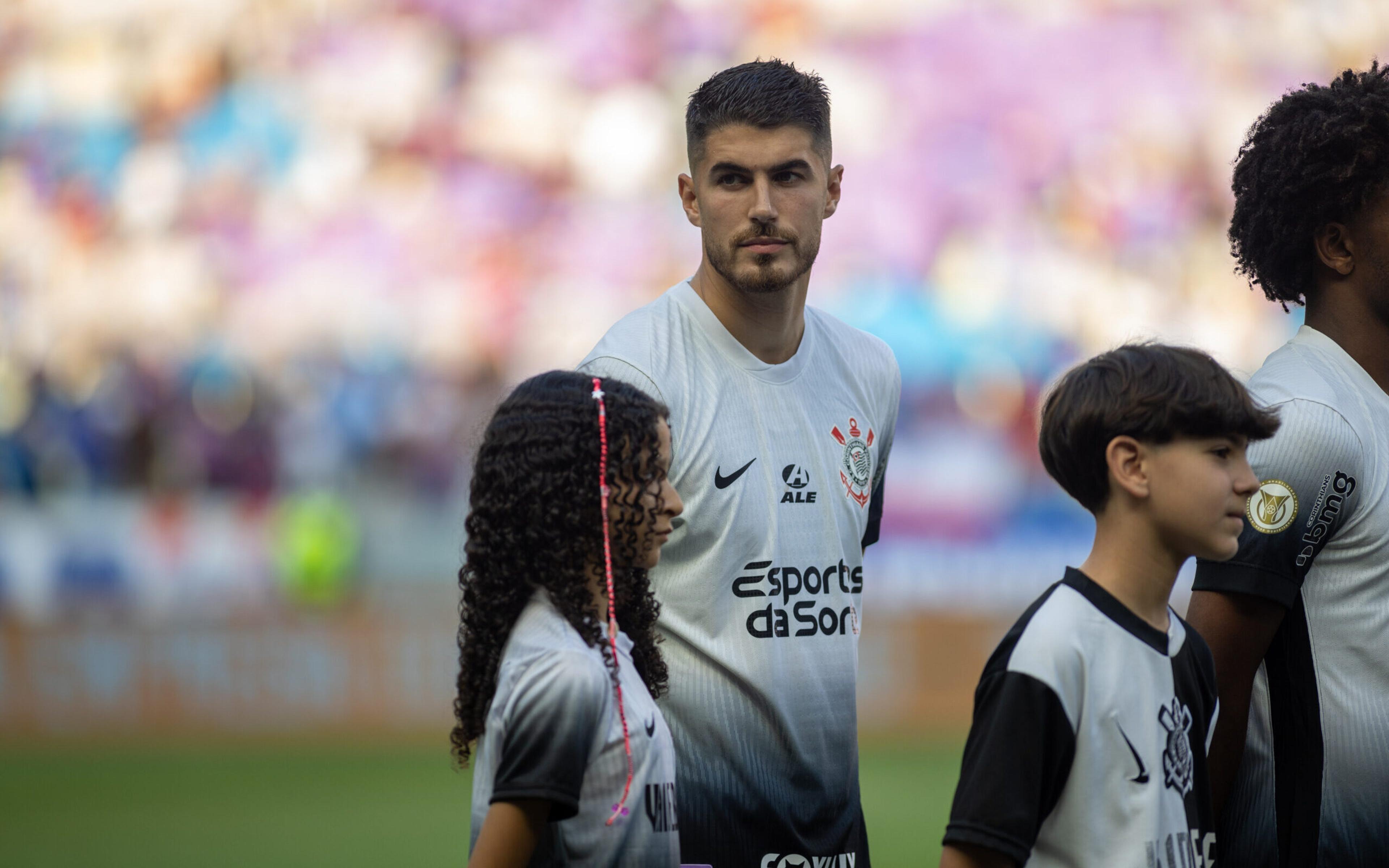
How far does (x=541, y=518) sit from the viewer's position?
2391 mm

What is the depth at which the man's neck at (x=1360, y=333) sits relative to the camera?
2668 millimetres

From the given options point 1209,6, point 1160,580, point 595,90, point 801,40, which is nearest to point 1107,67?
point 1209,6

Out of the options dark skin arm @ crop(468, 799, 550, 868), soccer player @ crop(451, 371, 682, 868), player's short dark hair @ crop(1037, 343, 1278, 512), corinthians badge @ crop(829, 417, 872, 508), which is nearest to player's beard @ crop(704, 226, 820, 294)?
corinthians badge @ crop(829, 417, 872, 508)

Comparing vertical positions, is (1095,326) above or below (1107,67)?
below

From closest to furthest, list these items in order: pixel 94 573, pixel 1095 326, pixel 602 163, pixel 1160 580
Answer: pixel 1160 580 → pixel 94 573 → pixel 1095 326 → pixel 602 163

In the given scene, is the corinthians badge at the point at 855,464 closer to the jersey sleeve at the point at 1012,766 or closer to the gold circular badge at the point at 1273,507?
the gold circular badge at the point at 1273,507

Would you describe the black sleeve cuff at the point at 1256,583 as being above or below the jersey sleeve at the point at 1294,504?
below

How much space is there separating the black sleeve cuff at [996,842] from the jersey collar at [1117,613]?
0.37m

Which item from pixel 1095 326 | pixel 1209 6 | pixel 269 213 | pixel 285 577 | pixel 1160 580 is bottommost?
pixel 285 577

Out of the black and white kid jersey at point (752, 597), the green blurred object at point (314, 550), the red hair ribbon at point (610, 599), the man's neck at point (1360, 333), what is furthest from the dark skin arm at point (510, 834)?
the green blurred object at point (314, 550)

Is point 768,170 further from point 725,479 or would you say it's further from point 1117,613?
point 1117,613

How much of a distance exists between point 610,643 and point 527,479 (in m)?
0.29

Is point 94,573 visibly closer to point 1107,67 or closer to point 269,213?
point 269,213

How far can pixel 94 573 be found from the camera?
11359 millimetres
